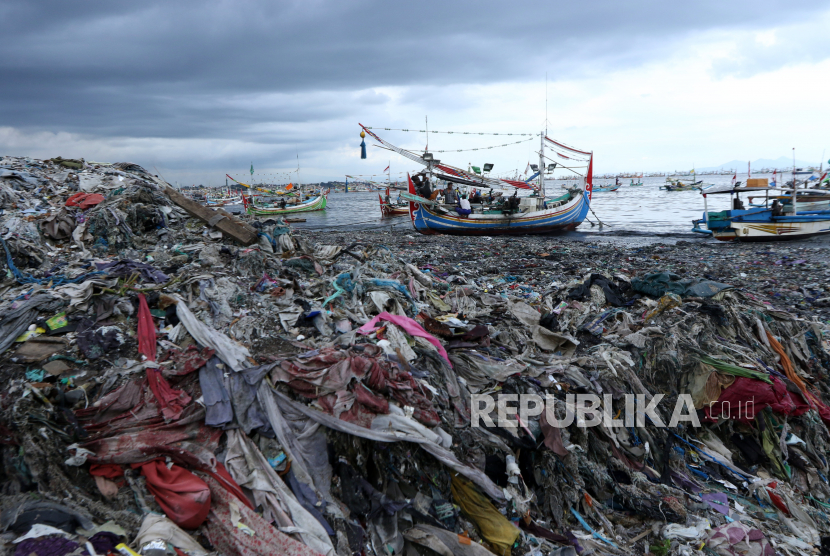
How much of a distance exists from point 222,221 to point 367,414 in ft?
17.7

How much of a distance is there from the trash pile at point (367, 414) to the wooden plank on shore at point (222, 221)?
0.42 m

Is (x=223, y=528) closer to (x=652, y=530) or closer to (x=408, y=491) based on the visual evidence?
(x=408, y=491)

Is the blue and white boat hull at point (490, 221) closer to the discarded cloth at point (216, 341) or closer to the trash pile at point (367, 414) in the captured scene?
the trash pile at point (367, 414)

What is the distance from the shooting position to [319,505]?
335cm

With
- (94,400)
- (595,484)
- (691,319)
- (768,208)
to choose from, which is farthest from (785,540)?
(768,208)

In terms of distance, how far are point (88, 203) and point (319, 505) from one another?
24.2 feet

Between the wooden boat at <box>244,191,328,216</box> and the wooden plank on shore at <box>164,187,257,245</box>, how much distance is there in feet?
91.9

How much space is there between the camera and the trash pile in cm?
312

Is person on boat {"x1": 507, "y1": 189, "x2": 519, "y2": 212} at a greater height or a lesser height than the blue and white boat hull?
greater

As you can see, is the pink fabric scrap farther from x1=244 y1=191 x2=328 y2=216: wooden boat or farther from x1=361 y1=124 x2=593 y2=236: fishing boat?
x1=244 y1=191 x2=328 y2=216: wooden boat

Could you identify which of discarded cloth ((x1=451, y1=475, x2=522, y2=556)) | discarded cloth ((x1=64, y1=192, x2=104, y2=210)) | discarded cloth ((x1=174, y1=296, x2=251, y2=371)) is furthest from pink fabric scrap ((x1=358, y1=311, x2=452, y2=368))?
discarded cloth ((x1=64, y1=192, x2=104, y2=210))

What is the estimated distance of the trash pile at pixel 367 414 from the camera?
10.2 ft

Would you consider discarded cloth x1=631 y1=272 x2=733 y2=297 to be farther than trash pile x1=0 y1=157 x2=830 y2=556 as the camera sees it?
Yes

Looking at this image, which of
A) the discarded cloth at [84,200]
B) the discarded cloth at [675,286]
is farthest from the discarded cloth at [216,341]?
the discarded cloth at [675,286]
